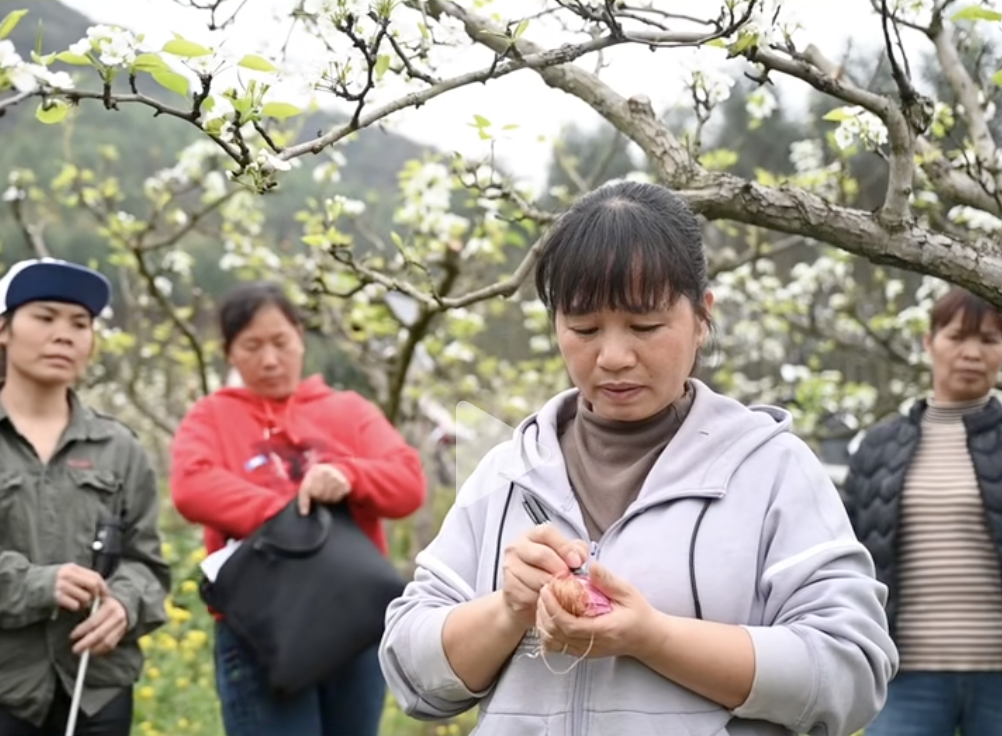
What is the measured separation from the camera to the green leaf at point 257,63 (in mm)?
1959

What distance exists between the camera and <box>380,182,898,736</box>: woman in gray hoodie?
4.87 ft

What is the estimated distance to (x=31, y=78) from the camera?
187cm

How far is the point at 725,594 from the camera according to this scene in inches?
60.8

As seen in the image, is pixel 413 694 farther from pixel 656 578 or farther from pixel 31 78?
pixel 31 78

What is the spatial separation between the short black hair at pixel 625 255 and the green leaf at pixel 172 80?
69cm

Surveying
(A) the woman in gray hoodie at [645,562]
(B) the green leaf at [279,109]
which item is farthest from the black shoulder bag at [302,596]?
(A) the woman in gray hoodie at [645,562]

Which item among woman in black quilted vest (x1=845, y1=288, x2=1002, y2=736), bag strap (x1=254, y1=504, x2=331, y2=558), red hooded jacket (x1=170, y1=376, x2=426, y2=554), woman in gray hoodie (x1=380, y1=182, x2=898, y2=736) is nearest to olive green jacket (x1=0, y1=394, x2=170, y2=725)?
red hooded jacket (x1=170, y1=376, x2=426, y2=554)

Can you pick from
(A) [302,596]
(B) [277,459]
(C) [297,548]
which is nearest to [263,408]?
(B) [277,459]

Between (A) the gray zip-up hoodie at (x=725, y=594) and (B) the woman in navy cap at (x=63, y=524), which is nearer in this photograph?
(A) the gray zip-up hoodie at (x=725, y=594)

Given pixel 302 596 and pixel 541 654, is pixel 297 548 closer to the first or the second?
pixel 302 596

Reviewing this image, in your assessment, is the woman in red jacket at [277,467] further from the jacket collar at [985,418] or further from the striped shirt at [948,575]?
the jacket collar at [985,418]

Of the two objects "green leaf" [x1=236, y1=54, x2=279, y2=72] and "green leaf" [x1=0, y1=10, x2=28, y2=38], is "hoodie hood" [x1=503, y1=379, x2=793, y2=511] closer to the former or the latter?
"green leaf" [x1=236, y1=54, x2=279, y2=72]

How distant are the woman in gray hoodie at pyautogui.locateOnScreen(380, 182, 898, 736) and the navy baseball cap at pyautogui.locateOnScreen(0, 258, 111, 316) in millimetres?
1928

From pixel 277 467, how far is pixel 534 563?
2122mm
